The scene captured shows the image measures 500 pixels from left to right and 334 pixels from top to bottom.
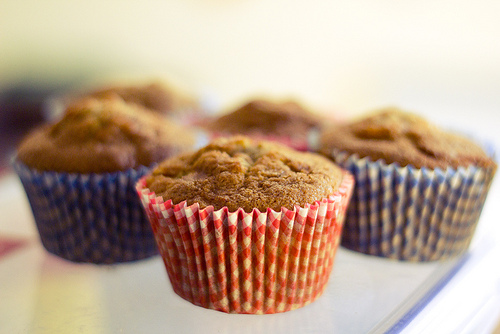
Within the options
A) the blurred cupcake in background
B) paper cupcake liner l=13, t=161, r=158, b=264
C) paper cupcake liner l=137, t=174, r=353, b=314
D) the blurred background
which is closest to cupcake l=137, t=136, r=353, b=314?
paper cupcake liner l=137, t=174, r=353, b=314

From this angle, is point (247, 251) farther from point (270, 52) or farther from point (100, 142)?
point (270, 52)

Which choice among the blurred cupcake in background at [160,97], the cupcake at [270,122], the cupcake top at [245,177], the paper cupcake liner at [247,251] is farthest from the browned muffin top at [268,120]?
the paper cupcake liner at [247,251]

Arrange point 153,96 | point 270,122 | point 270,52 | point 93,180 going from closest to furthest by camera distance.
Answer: point 93,180
point 270,122
point 153,96
point 270,52

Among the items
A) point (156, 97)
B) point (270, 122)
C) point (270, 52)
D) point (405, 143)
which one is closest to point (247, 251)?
point (405, 143)

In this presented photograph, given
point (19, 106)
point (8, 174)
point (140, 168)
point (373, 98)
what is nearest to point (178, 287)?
point (140, 168)

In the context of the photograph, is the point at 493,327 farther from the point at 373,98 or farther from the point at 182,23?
the point at 182,23

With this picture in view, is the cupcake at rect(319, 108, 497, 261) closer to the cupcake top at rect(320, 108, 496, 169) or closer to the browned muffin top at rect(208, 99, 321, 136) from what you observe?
the cupcake top at rect(320, 108, 496, 169)
